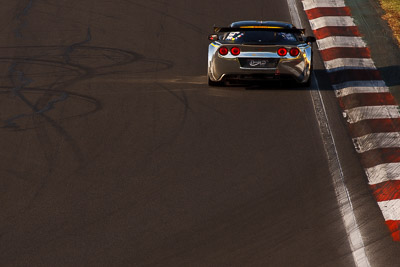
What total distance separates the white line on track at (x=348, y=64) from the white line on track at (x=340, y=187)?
29.8 inches

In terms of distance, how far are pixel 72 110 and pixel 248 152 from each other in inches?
130

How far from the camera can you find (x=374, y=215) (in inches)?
385

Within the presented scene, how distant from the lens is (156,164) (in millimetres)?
11281

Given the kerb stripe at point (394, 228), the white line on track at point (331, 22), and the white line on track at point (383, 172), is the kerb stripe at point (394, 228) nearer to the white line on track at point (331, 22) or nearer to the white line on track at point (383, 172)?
the white line on track at point (383, 172)

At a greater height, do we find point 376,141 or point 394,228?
point 376,141

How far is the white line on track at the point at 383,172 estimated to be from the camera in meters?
10.9

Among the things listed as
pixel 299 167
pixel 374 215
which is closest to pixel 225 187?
pixel 299 167

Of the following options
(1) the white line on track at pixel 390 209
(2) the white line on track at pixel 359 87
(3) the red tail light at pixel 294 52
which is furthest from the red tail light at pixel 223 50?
(1) the white line on track at pixel 390 209

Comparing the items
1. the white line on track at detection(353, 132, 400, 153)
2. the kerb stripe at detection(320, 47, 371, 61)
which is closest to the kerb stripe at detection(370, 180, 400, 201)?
the white line on track at detection(353, 132, 400, 153)

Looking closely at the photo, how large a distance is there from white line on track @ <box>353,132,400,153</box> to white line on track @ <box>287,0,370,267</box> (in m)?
0.38

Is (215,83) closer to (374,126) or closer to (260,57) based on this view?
(260,57)

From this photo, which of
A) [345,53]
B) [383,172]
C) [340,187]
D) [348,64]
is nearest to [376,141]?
[383,172]

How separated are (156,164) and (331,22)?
878 centimetres

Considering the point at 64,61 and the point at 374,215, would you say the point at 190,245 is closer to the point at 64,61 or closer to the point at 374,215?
the point at 374,215
